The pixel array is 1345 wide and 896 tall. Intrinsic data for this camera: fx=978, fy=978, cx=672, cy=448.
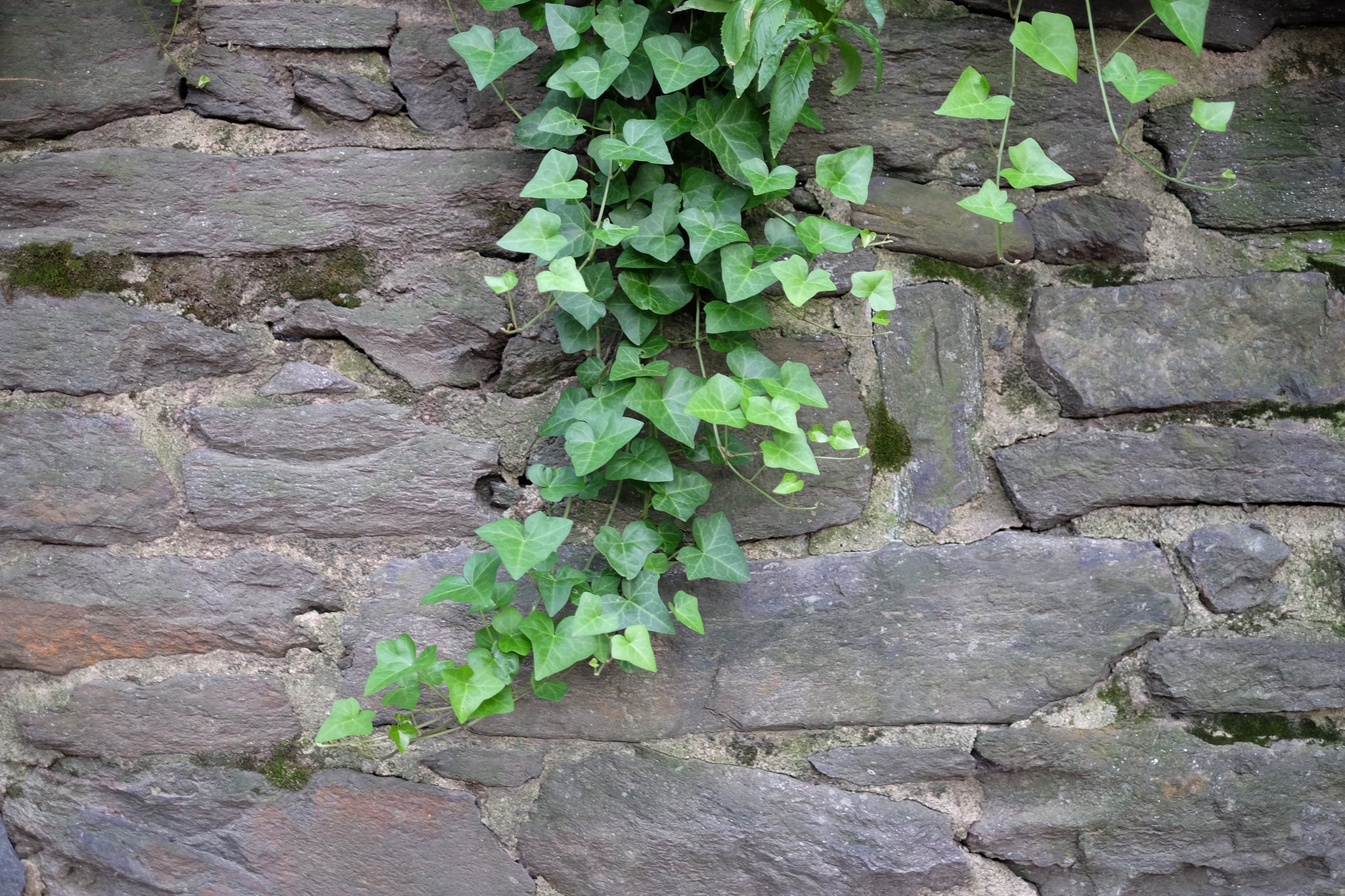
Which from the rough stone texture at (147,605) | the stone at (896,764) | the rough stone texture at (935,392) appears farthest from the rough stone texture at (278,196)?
the stone at (896,764)

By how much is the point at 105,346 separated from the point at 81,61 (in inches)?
14.0

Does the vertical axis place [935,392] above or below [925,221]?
below

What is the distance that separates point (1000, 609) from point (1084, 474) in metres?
0.19

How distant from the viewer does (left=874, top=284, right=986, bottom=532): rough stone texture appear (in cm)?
118

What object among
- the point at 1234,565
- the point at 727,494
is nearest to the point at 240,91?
the point at 727,494

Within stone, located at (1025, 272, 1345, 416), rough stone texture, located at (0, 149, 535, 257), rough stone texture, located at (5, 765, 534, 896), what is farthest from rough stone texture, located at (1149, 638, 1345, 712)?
rough stone texture, located at (0, 149, 535, 257)

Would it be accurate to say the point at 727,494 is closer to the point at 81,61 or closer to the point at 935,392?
the point at 935,392

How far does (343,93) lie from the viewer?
3.94 feet

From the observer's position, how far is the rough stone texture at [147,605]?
3.95 ft

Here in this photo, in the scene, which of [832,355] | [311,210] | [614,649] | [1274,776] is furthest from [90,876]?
[1274,776]

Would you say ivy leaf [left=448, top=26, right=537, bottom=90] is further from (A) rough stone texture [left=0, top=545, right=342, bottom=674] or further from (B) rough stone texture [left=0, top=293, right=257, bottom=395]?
(A) rough stone texture [left=0, top=545, right=342, bottom=674]

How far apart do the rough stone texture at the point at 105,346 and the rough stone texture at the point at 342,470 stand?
0.23 ft

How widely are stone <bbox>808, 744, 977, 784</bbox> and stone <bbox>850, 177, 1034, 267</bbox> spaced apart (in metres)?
0.60

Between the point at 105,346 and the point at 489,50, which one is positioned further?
the point at 105,346
